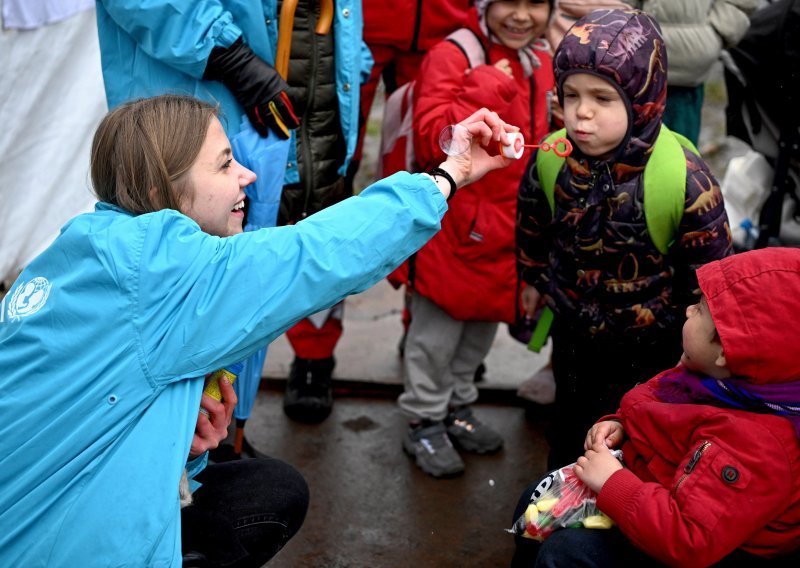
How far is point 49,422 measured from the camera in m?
1.98

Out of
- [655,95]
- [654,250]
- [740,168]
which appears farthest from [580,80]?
[740,168]

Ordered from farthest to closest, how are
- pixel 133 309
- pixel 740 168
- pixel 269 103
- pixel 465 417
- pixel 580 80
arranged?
pixel 740 168
pixel 465 417
pixel 269 103
pixel 580 80
pixel 133 309

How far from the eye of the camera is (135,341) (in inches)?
77.7

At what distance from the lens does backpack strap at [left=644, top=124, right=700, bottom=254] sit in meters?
2.75

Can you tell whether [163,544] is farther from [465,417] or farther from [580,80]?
[465,417]

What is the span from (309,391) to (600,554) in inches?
80.2

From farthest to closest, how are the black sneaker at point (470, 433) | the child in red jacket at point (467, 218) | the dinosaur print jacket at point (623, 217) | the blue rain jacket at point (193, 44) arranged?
the black sneaker at point (470, 433)
the child in red jacket at point (467, 218)
the blue rain jacket at point (193, 44)
the dinosaur print jacket at point (623, 217)

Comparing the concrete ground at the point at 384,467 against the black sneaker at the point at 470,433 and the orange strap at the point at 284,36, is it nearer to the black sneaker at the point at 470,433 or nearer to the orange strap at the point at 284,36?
the black sneaker at the point at 470,433

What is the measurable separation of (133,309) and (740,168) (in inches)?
135

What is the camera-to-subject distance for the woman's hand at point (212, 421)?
7.59 feet

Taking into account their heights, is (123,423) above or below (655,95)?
below

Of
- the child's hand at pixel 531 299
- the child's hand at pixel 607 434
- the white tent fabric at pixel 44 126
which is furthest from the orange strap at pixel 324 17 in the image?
the child's hand at pixel 607 434

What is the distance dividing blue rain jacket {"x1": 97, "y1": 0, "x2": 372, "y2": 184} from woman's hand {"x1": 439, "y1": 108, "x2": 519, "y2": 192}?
0.88m

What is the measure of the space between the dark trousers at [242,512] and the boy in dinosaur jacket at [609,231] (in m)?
0.98
